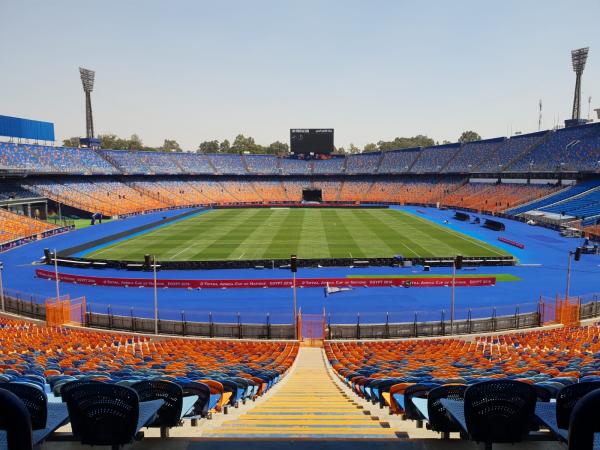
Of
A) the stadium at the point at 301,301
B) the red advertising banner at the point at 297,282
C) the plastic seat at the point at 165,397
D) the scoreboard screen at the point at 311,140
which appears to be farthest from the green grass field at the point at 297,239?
the scoreboard screen at the point at 311,140

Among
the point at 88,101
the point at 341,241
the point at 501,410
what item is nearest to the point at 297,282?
the point at 341,241

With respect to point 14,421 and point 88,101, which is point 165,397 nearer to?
point 14,421

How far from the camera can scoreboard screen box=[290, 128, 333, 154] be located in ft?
393

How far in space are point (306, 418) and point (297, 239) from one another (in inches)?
1825

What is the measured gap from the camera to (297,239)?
53.9 meters

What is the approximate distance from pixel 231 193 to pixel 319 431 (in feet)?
347

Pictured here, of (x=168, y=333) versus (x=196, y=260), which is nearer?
(x=168, y=333)

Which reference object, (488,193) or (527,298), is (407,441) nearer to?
(527,298)

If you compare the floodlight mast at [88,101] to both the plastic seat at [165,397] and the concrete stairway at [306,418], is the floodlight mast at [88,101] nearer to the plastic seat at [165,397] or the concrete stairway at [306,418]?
the concrete stairway at [306,418]

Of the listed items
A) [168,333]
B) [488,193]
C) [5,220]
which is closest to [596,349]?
[168,333]

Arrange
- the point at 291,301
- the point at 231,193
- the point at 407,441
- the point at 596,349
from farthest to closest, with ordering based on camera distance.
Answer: the point at 231,193, the point at 291,301, the point at 596,349, the point at 407,441

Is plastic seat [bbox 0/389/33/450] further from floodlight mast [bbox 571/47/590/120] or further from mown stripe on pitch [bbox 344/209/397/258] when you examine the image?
floodlight mast [bbox 571/47/590/120]

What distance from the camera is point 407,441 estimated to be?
4047 millimetres

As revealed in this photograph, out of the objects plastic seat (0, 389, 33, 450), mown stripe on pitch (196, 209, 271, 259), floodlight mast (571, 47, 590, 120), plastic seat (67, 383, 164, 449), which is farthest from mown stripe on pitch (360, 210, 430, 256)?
floodlight mast (571, 47, 590, 120)
